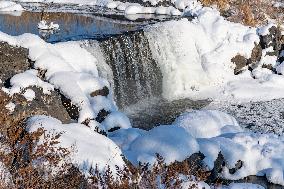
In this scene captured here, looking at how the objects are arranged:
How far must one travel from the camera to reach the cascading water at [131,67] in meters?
13.9

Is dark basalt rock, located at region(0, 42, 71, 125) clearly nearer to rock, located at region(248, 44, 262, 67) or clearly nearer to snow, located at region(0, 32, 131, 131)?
snow, located at region(0, 32, 131, 131)

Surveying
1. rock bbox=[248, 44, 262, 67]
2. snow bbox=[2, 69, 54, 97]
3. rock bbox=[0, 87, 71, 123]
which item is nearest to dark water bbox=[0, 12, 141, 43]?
snow bbox=[2, 69, 54, 97]

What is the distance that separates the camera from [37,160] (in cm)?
603

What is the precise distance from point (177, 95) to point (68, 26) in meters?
4.54

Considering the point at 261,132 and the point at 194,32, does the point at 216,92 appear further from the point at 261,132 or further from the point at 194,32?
the point at 261,132

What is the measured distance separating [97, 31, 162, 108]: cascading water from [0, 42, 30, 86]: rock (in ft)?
11.0

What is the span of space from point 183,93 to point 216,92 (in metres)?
1.15

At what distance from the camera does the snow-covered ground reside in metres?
8.06

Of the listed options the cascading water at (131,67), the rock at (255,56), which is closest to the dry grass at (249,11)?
the rock at (255,56)

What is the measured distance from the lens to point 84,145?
714 centimetres

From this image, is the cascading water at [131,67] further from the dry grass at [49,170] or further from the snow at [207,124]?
the dry grass at [49,170]

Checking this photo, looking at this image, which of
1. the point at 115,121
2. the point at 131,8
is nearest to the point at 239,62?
the point at 131,8

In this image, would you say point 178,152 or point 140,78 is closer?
point 178,152

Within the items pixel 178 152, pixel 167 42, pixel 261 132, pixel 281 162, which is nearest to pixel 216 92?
pixel 167 42
